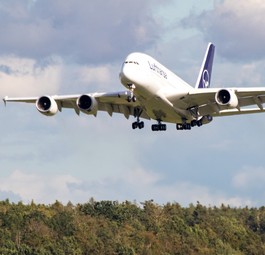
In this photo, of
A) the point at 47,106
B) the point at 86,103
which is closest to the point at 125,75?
the point at 86,103

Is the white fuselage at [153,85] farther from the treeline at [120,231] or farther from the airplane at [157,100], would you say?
the treeline at [120,231]

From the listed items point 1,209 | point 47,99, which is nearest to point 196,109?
point 47,99

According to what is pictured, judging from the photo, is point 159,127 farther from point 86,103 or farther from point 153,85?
point 153,85

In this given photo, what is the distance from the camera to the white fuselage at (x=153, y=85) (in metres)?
84.4

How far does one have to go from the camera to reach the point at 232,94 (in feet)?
285

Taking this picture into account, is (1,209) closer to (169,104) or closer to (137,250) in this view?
(137,250)

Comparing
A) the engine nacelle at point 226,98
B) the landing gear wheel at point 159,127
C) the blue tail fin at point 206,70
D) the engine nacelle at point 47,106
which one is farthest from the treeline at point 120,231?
the engine nacelle at point 226,98

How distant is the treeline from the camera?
135750mm

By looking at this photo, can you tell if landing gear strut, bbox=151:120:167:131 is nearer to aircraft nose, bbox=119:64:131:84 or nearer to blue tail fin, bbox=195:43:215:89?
blue tail fin, bbox=195:43:215:89

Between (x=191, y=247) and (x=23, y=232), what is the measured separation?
20021 mm

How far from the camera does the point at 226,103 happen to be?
86688 millimetres

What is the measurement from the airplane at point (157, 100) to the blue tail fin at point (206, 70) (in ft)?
30.6

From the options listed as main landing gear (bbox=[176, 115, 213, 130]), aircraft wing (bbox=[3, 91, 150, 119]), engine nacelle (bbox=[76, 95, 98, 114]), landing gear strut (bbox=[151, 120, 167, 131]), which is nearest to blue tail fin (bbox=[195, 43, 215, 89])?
landing gear strut (bbox=[151, 120, 167, 131])

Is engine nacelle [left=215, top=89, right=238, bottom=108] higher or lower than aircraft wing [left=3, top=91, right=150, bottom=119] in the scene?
lower
